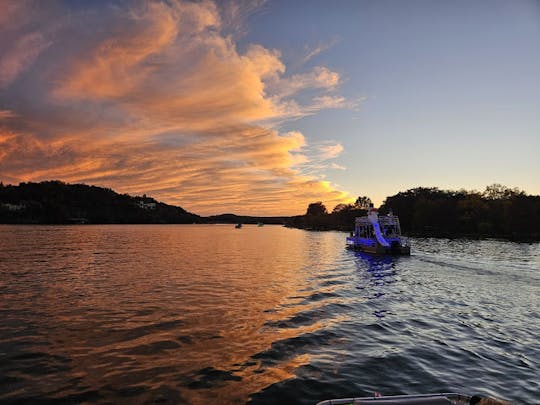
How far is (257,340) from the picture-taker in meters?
15.4

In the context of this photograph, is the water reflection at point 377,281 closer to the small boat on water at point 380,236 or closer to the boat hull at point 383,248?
the boat hull at point 383,248

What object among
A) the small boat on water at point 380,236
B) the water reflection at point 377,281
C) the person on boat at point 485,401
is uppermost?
the small boat on water at point 380,236

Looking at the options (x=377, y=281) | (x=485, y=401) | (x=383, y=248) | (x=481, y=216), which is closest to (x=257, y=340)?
(x=485, y=401)

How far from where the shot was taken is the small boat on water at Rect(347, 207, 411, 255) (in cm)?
5838

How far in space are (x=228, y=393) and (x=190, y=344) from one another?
487 centimetres

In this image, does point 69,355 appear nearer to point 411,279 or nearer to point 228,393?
point 228,393

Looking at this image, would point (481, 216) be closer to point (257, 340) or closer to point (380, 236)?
point (380, 236)

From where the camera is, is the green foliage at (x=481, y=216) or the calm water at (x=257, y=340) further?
the green foliage at (x=481, y=216)

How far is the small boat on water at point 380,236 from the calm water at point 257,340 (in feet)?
87.9

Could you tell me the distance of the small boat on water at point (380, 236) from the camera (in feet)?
192

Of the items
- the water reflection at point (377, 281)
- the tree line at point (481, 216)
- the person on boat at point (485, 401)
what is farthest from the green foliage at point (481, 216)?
the person on boat at point (485, 401)

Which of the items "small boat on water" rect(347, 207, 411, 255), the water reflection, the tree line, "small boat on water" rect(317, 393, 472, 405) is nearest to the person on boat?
"small boat on water" rect(317, 393, 472, 405)

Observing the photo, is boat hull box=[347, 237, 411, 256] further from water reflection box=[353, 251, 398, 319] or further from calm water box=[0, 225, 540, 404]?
calm water box=[0, 225, 540, 404]

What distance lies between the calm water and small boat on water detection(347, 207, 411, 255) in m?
26.8
